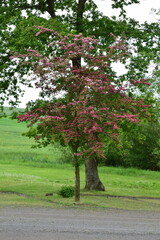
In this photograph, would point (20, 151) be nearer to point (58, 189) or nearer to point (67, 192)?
point (58, 189)

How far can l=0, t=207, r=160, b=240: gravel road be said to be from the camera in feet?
38.1

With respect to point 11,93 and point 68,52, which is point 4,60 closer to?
point 11,93

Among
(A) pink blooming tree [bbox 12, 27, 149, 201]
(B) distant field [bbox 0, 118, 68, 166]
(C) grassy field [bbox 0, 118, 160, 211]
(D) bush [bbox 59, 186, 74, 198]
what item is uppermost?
(A) pink blooming tree [bbox 12, 27, 149, 201]

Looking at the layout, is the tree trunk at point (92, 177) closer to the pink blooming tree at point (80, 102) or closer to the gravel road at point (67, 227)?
the pink blooming tree at point (80, 102)

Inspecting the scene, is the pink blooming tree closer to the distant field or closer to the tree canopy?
the tree canopy

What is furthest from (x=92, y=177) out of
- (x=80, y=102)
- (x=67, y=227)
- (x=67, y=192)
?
(x=67, y=227)

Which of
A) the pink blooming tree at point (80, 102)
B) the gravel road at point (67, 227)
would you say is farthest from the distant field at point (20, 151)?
the gravel road at point (67, 227)

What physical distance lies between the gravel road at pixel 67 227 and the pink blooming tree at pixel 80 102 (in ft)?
12.3

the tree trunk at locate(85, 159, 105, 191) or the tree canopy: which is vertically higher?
the tree canopy

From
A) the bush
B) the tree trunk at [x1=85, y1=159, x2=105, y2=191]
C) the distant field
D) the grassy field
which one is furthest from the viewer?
the distant field

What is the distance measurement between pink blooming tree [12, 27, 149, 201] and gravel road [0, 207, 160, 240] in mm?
3735

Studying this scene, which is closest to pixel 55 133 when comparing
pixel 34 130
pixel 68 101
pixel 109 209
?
pixel 68 101

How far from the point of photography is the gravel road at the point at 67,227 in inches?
457

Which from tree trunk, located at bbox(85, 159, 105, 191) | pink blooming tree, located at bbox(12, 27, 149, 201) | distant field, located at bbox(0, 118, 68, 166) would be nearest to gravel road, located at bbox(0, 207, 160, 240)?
pink blooming tree, located at bbox(12, 27, 149, 201)
